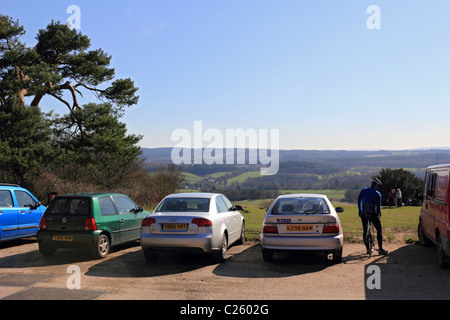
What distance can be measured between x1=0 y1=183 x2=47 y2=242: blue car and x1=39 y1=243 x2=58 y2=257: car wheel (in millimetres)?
1757

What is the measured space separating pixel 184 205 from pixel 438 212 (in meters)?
5.59

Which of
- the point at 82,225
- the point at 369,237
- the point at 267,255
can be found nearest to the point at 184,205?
the point at 267,255

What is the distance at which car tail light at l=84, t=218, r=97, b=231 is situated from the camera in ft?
31.2

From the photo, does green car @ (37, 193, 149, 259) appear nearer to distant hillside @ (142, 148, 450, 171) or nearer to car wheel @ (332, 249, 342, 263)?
car wheel @ (332, 249, 342, 263)

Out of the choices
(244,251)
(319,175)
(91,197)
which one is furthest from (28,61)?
(319,175)

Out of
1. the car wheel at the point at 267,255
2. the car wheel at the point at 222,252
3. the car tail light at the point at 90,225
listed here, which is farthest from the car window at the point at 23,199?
the car wheel at the point at 267,255

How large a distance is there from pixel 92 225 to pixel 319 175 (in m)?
94.8

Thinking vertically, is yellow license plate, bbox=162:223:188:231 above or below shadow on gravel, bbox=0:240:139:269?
above

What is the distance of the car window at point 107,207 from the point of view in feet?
33.0

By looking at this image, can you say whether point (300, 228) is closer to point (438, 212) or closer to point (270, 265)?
point (270, 265)

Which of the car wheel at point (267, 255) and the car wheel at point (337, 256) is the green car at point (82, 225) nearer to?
the car wheel at point (267, 255)

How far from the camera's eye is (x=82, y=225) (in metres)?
9.55

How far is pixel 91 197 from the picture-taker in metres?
9.85

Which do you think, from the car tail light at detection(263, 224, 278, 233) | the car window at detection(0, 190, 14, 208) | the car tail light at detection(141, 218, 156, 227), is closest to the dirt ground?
the car tail light at detection(263, 224, 278, 233)
